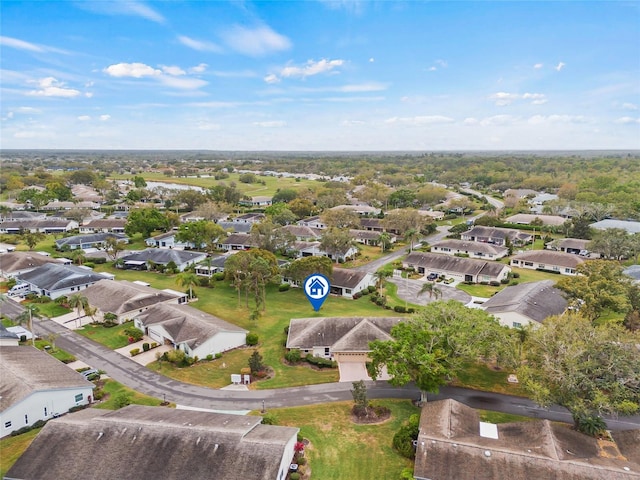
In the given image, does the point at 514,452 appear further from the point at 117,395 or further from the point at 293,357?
the point at 117,395

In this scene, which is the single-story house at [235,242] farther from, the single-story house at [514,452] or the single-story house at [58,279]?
the single-story house at [514,452]

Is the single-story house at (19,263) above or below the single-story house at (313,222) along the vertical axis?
above

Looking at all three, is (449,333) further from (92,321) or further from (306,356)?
(92,321)

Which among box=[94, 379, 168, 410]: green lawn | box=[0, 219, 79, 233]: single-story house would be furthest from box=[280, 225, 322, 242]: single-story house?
box=[94, 379, 168, 410]: green lawn

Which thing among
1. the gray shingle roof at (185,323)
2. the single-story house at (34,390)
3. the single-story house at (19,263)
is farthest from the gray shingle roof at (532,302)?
the single-story house at (19,263)

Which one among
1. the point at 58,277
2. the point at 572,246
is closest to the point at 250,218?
the point at 58,277

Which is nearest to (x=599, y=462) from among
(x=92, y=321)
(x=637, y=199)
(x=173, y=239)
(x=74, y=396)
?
(x=74, y=396)
